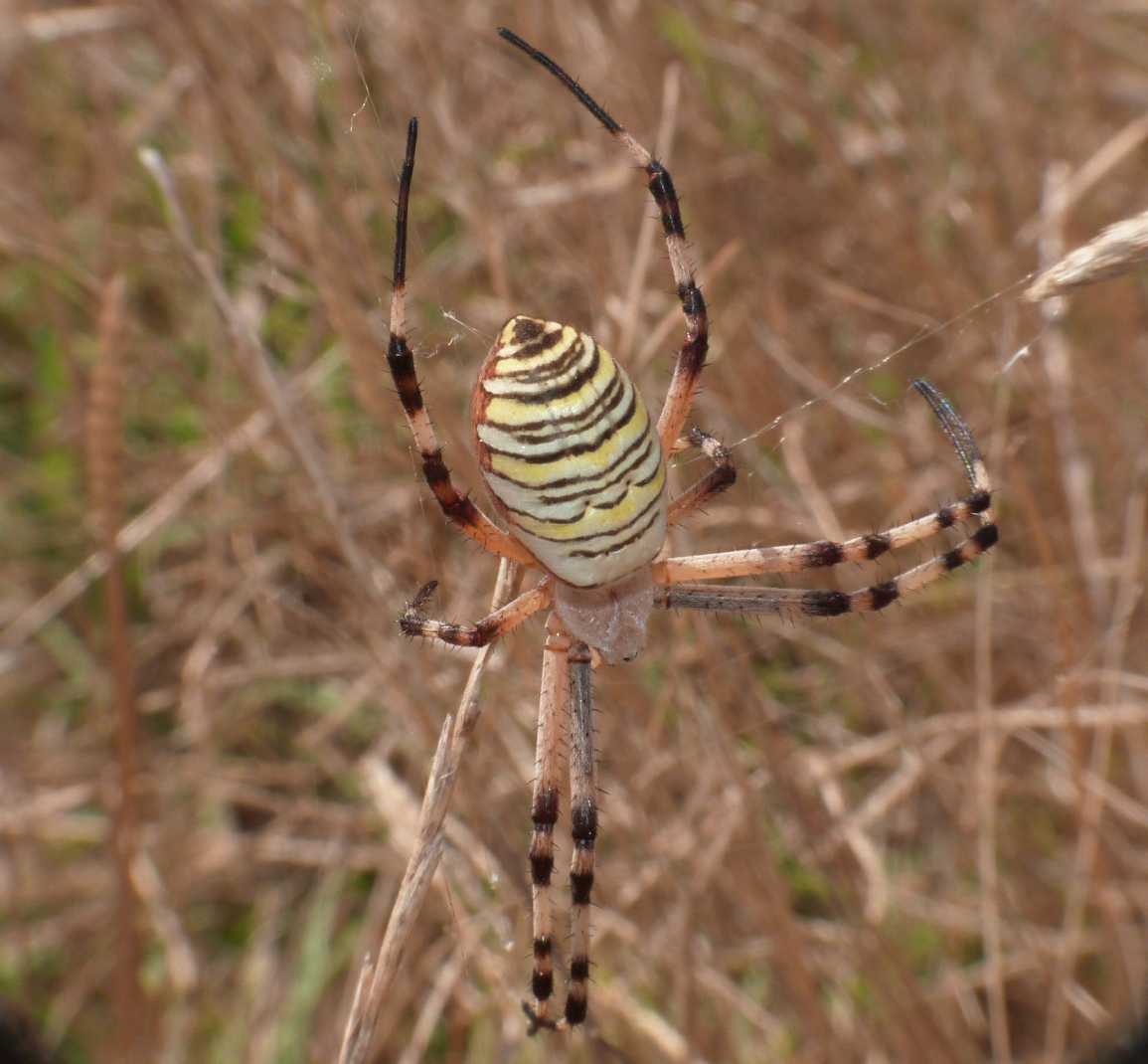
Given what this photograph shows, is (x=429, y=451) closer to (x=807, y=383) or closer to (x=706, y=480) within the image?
(x=706, y=480)

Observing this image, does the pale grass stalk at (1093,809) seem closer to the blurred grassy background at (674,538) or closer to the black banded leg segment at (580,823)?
the blurred grassy background at (674,538)

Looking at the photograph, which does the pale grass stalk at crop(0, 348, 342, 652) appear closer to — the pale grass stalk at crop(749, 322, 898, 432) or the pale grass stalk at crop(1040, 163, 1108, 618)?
the pale grass stalk at crop(749, 322, 898, 432)

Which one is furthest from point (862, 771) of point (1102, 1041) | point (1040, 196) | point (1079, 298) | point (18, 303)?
point (18, 303)

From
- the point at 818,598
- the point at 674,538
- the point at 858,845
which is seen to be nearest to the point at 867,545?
the point at 818,598

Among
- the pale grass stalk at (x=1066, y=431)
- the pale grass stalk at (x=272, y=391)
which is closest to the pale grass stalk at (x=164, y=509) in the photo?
the pale grass stalk at (x=272, y=391)

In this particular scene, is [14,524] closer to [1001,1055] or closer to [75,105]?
[75,105]

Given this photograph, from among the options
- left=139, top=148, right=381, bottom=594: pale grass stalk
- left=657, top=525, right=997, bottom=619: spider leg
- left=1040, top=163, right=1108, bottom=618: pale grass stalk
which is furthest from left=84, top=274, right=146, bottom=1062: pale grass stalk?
left=1040, top=163, right=1108, bottom=618: pale grass stalk
